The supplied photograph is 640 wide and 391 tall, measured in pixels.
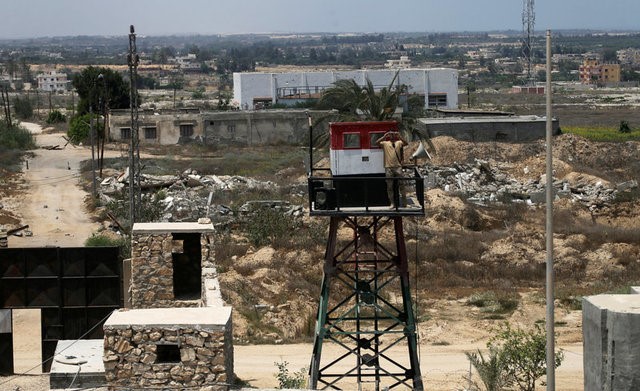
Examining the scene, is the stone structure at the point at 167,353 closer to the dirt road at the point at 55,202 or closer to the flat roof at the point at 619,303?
the flat roof at the point at 619,303

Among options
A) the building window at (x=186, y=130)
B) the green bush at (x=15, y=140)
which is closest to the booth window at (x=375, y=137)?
the green bush at (x=15, y=140)

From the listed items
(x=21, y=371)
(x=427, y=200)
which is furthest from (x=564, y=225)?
(x=21, y=371)

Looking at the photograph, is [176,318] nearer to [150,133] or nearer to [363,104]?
[363,104]

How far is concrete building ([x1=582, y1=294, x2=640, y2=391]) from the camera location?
9609mm

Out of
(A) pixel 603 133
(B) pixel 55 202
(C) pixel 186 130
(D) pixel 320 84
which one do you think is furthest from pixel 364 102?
(D) pixel 320 84

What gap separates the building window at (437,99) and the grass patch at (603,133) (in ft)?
34.2

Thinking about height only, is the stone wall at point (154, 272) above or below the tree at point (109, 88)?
below

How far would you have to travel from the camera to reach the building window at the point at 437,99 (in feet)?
268

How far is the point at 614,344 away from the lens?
→ 9.66 meters

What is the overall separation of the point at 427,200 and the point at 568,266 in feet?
28.6

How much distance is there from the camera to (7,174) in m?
52.0

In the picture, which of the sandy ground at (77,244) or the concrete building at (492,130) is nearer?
the sandy ground at (77,244)

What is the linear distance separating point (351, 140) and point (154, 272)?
13.9 feet

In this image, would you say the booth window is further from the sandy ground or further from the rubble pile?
the rubble pile
